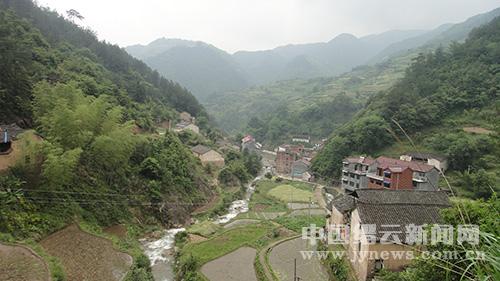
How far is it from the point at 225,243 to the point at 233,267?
133 inches

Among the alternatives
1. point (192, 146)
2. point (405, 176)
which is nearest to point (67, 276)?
point (405, 176)

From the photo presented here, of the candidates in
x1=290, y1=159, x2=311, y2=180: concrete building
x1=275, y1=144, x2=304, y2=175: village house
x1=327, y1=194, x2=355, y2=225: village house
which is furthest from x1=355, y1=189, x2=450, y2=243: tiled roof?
x1=275, y1=144, x2=304, y2=175: village house

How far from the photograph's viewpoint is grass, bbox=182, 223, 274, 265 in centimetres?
1689

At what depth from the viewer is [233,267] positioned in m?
15.5

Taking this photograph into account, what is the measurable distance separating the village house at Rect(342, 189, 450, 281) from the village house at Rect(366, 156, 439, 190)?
1184cm

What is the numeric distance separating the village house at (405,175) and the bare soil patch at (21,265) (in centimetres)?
2470

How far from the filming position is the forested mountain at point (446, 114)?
30.9 metres

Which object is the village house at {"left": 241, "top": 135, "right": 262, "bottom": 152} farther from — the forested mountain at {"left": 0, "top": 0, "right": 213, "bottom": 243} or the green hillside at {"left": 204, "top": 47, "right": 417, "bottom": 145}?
the forested mountain at {"left": 0, "top": 0, "right": 213, "bottom": 243}

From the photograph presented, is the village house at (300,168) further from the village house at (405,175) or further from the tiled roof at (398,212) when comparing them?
the tiled roof at (398,212)

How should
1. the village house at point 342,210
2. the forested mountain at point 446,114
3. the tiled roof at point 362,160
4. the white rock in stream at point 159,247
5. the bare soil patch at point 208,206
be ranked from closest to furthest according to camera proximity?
the village house at point 342,210
the white rock in stream at point 159,247
the bare soil patch at point 208,206
the forested mountain at point 446,114
the tiled roof at point 362,160

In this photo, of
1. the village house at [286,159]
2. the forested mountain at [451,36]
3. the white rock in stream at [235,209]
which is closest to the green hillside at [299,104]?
the forested mountain at [451,36]

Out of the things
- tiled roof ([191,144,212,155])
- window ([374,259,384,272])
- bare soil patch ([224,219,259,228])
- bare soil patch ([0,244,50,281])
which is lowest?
bare soil patch ([224,219,259,228])

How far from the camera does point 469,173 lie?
27500 mm

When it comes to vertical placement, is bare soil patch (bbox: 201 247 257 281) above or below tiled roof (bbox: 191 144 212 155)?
below
